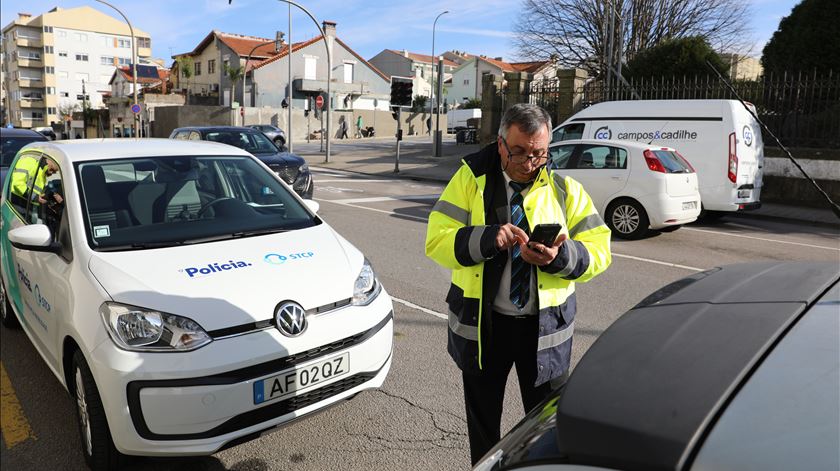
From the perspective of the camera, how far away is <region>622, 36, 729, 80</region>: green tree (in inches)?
845

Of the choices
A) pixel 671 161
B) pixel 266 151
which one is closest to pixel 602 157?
pixel 671 161

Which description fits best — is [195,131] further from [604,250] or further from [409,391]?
[604,250]

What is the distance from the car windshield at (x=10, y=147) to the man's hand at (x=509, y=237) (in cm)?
1062

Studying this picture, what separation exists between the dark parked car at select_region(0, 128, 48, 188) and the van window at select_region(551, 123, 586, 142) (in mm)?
9770

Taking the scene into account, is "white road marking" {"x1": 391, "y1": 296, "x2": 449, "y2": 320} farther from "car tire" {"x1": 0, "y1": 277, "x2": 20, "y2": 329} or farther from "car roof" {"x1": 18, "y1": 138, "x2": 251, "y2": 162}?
"car tire" {"x1": 0, "y1": 277, "x2": 20, "y2": 329}

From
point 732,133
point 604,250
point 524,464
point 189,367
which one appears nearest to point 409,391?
point 189,367

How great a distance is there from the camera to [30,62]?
88.5 m

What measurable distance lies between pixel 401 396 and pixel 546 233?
2020 mm

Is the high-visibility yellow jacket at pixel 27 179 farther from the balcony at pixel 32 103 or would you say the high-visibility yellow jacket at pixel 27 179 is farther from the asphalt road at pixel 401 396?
the balcony at pixel 32 103

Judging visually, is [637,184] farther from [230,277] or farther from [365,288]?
[230,277]

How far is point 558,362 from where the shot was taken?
251 centimetres

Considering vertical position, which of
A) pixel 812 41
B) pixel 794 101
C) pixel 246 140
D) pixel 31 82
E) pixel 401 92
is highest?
pixel 31 82

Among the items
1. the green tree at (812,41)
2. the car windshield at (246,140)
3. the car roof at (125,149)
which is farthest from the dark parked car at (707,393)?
the green tree at (812,41)

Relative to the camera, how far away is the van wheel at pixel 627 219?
9.62 meters
